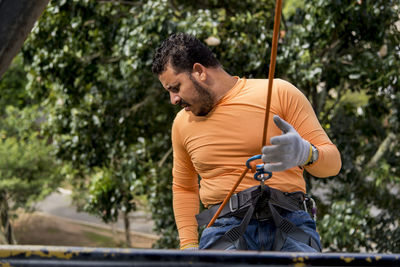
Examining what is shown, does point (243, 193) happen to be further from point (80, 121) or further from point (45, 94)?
point (45, 94)

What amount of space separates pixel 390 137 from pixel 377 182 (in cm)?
78

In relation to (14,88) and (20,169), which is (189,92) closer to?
(20,169)

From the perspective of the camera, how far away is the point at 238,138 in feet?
7.41

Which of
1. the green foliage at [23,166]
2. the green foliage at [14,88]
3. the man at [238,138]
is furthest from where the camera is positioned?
the green foliage at [14,88]

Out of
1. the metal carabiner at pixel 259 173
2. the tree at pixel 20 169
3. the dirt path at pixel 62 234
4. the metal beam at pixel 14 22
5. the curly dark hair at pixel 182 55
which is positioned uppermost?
the metal beam at pixel 14 22

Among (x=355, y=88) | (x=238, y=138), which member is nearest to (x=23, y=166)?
(x=355, y=88)

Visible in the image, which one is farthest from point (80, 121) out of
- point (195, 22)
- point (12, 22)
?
point (12, 22)

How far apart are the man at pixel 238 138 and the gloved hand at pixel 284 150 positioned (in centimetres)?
10

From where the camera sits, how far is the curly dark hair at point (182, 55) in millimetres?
2361

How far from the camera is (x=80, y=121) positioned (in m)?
5.82

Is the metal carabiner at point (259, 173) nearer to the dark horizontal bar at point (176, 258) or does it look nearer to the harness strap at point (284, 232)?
the harness strap at point (284, 232)

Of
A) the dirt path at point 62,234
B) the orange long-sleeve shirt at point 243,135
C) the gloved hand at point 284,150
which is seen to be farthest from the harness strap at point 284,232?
the dirt path at point 62,234

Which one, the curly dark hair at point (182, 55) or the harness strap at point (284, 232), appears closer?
the harness strap at point (284, 232)

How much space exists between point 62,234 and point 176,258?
53.9 feet
